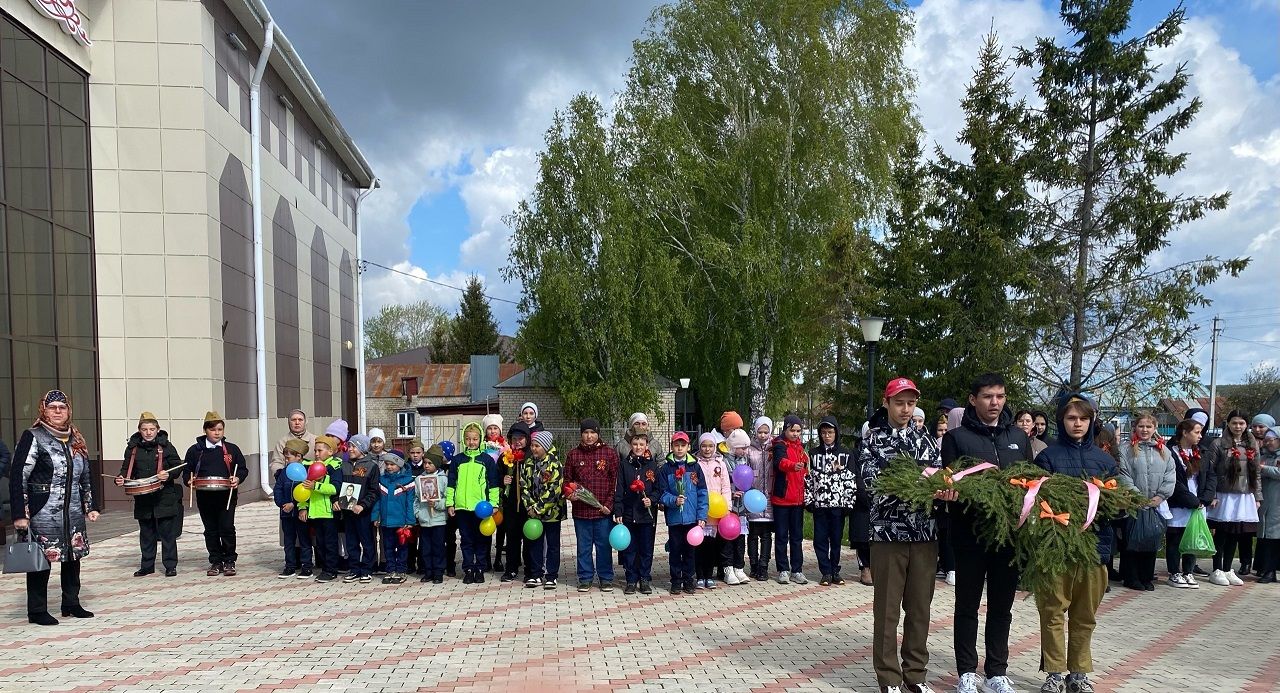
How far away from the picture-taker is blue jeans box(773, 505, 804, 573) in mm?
9062

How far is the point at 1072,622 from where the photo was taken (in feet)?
17.3

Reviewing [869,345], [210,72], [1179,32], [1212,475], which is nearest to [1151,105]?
[1179,32]

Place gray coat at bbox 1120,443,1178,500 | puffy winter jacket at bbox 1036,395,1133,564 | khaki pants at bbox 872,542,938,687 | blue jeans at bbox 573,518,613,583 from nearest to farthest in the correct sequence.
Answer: khaki pants at bbox 872,542,938,687 < puffy winter jacket at bbox 1036,395,1133,564 < gray coat at bbox 1120,443,1178,500 < blue jeans at bbox 573,518,613,583

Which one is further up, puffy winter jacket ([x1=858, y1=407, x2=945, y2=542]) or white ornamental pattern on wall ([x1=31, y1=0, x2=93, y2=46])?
white ornamental pattern on wall ([x1=31, y1=0, x2=93, y2=46])

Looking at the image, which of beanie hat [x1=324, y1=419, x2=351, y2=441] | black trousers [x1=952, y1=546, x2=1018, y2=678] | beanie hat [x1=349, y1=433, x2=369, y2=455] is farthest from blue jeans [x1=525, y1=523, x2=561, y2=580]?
black trousers [x1=952, y1=546, x2=1018, y2=678]

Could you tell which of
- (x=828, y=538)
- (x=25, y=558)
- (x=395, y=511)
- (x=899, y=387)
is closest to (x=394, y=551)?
(x=395, y=511)

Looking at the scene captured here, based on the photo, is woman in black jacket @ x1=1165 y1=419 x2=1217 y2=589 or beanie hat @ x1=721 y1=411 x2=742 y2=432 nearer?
woman in black jacket @ x1=1165 y1=419 x2=1217 y2=589

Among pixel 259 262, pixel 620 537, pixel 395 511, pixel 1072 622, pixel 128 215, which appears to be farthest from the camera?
pixel 259 262

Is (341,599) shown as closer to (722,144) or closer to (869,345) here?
(869,345)

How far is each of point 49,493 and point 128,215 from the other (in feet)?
34.9

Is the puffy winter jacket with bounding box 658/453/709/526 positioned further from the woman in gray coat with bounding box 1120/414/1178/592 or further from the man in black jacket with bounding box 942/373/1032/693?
the woman in gray coat with bounding box 1120/414/1178/592

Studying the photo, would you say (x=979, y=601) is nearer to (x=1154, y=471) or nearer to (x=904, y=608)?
(x=904, y=608)

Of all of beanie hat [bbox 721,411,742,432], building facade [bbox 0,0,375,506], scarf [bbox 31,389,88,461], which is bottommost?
beanie hat [bbox 721,411,742,432]

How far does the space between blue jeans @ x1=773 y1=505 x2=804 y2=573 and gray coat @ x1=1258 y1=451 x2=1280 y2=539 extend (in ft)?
15.9
